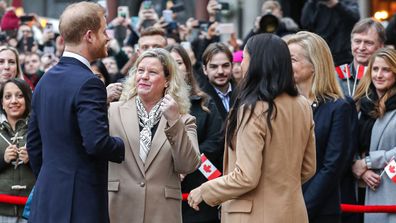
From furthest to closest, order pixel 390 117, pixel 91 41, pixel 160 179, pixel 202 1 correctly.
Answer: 1. pixel 202 1
2. pixel 390 117
3. pixel 160 179
4. pixel 91 41

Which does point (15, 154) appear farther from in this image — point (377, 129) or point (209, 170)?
point (377, 129)

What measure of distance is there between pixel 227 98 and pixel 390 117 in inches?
73.1

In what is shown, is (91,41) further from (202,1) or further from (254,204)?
(202,1)

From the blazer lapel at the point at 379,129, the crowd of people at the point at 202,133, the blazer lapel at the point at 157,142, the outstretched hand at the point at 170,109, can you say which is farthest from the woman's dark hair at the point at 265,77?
the blazer lapel at the point at 379,129


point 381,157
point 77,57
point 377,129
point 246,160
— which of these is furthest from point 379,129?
point 77,57

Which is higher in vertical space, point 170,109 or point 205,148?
point 170,109

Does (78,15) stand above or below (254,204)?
above

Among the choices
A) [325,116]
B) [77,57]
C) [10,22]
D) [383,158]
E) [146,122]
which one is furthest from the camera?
[10,22]

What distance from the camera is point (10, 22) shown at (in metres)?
13.0

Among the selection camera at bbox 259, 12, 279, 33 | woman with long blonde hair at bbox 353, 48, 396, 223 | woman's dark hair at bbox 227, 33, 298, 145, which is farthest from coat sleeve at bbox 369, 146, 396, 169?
camera at bbox 259, 12, 279, 33

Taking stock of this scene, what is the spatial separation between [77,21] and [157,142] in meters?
1.15

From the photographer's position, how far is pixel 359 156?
7.75 metres

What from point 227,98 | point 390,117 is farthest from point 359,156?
point 227,98

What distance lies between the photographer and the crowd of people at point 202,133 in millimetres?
5520
